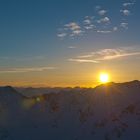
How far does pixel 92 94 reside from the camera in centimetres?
13862

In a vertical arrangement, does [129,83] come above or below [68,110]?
above

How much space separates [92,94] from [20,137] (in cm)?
3067

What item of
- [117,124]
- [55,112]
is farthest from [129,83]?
[55,112]

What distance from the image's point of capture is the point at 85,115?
135 meters

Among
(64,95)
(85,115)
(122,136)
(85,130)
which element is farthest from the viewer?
(64,95)

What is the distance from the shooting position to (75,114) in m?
136

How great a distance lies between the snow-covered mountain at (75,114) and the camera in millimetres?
120938

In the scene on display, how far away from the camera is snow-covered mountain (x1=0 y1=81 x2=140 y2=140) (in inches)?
4761

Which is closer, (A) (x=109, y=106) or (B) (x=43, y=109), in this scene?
(A) (x=109, y=106)

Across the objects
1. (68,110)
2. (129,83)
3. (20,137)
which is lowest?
(20,137)

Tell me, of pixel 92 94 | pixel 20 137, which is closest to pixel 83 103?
pixel 92 94

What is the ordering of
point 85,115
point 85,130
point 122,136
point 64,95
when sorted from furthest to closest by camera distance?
point 64,95
point 85,115
point 85,130
point 122,136

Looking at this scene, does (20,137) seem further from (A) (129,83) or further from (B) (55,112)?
(A) (129,83)

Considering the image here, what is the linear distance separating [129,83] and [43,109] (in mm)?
34770
